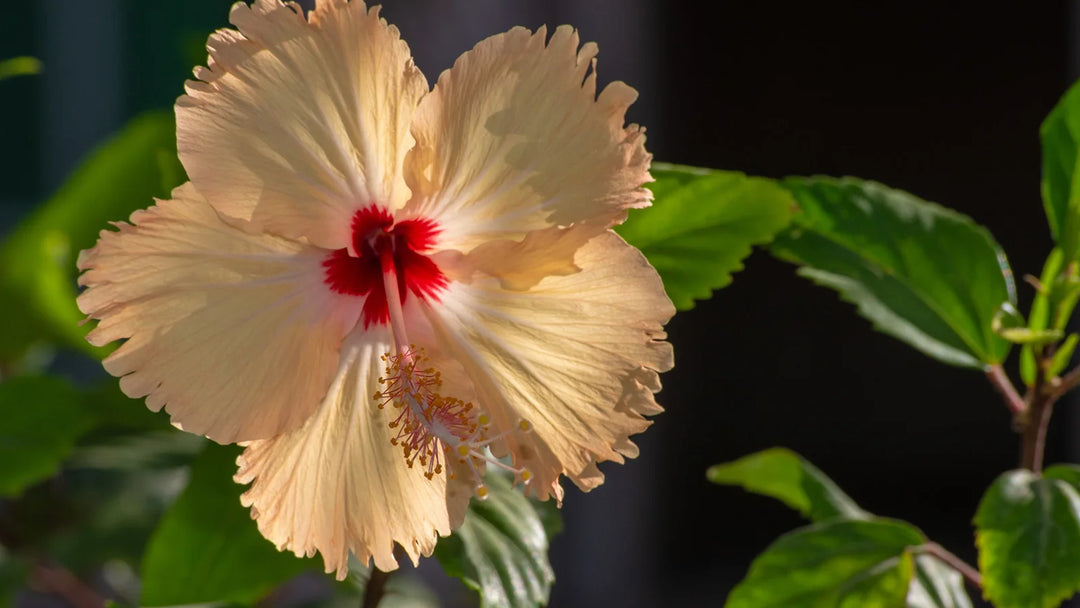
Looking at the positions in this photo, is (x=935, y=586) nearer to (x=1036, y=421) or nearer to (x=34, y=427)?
(x=1036, y=421)

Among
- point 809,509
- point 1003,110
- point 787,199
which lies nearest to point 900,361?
point 1003,110

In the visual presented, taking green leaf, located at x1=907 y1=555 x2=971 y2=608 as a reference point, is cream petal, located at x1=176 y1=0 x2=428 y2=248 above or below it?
above

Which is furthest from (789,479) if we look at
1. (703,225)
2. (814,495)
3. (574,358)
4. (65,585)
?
(65,585)

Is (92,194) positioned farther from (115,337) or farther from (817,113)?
(817,113)

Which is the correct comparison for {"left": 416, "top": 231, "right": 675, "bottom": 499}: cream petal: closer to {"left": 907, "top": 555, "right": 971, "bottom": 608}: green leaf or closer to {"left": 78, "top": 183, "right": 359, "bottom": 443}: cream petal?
{"left": 78, "top": 183, "right": 359, "bottom": 443}: cream petal

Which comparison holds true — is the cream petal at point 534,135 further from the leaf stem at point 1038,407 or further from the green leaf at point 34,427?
the green leaf at point 34,427

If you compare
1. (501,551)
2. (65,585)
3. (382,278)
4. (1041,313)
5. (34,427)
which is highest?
→ (1041,313)

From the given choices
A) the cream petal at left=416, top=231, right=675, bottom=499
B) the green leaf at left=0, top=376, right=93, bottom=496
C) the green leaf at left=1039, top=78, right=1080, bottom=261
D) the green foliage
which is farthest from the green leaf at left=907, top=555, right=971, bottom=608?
the green leaf at left=0, top=376, right=93, bottom=496
